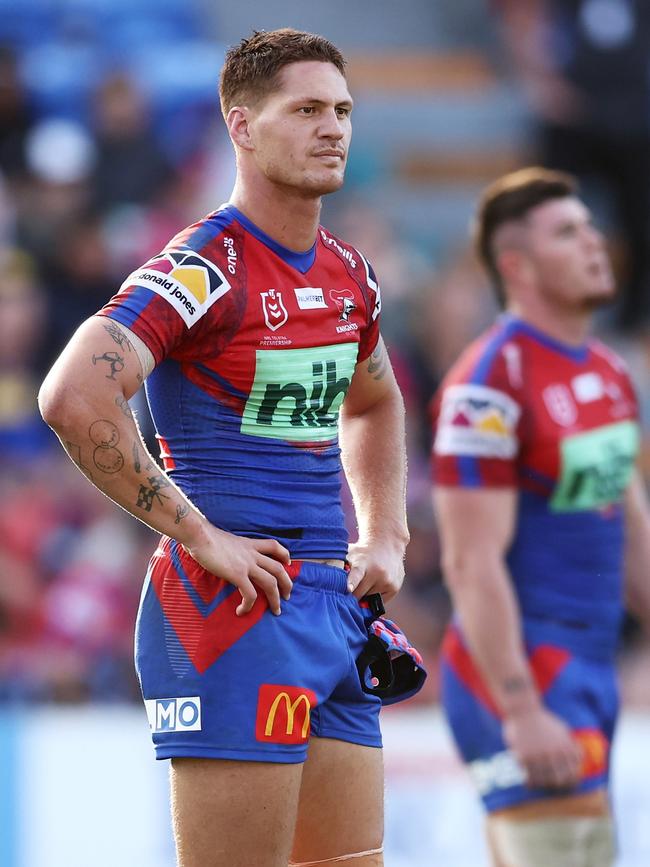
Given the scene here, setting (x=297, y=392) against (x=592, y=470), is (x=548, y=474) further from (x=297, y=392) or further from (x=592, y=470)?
(x=297, y=392)

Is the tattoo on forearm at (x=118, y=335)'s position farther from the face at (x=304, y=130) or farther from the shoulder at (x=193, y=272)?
the face at (x=304, y=130)

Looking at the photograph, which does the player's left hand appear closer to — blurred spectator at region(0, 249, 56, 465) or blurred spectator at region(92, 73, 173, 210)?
blurred spectator at region(0, 249, 56, 465)

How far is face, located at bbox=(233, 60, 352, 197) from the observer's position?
3.58m

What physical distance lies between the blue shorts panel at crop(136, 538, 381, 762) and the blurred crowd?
4.77 meters

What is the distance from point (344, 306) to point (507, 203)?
7.70 ft

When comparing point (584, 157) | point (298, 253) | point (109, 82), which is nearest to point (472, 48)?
point (584, 157)

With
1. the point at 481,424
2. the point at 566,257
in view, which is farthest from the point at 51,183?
the point at 481,424

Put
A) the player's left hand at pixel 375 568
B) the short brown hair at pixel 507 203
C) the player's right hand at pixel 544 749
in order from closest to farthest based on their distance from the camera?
the player's left hand at pixel 375 568 → the player's right hand at pixel 544 749 → the short brown hair at pixel 507 203

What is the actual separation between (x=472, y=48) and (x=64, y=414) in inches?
414

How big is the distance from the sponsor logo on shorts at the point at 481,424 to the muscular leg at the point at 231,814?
2.14 meters

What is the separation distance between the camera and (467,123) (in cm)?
1266

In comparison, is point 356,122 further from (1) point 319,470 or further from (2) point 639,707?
(1) point 319,470

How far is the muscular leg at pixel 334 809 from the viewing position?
3594mm

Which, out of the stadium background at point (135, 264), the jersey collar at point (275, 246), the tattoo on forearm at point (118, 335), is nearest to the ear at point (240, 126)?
the jersey collar at point (275, 246)
